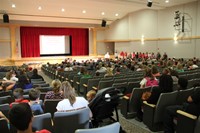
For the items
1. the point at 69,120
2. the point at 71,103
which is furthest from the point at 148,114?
the point at 69,120

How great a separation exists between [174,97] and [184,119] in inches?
30.9

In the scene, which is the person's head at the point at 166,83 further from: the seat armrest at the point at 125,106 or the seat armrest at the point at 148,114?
the seat armrest at the point at 125,106

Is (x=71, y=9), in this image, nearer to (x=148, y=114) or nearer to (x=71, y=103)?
(x=148, y=114)

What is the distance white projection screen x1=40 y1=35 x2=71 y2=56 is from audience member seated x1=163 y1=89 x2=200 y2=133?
2059 centimetres

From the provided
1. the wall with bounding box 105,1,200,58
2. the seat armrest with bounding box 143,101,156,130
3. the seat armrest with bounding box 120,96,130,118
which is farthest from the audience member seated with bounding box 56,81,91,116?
the wall with bounding box 105,1,200,58

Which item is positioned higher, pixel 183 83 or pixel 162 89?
pixel 183 83

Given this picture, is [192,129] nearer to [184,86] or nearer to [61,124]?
[184,86]

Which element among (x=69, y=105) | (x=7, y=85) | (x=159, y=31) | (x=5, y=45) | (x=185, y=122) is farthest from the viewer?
Answer: (x=5, y=45)

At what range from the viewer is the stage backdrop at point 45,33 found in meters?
21.3

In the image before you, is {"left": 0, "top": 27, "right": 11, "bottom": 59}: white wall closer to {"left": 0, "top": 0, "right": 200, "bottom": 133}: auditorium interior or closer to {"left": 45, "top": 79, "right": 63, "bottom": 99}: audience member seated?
{"left": 0, "top": 0, "right": 200, "bottom": 133}: auditorium interior

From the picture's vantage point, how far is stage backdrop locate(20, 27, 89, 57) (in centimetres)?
2128

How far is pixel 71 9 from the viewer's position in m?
18.1

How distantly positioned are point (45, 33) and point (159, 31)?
1216cm

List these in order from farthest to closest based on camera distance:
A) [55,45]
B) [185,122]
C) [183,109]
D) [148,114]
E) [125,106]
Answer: [55,45], [125,106], [148,114], [183,109], [185,122]
